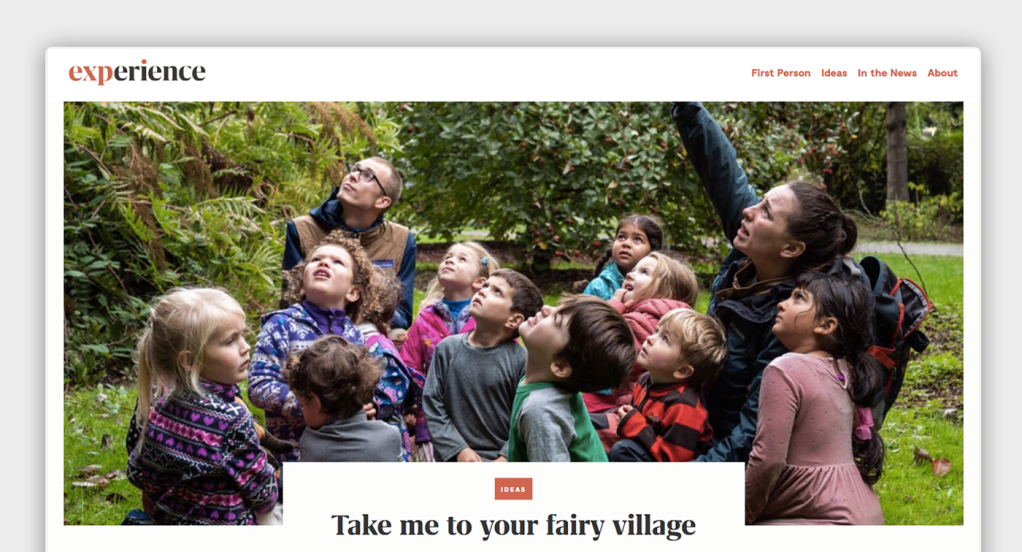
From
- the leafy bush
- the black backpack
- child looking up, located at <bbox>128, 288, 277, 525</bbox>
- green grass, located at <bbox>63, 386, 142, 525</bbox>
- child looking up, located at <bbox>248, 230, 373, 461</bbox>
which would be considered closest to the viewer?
child looking up, located at <bbox>128, 288, 277, 525</bbox>

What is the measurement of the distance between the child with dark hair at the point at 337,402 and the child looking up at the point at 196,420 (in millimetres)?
201

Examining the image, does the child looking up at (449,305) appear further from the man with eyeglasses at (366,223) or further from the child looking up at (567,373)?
the child looking up at (567,373)

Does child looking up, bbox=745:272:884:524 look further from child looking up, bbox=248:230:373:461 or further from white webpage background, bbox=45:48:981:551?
child looking up, bbox=248:230:373:461

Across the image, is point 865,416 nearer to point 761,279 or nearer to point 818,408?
point 818,408

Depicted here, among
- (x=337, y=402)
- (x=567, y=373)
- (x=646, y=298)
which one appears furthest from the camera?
(x=646, y=298)

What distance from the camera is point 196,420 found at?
3.13m

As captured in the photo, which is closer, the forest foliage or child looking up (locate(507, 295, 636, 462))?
child looking up (locate(507, 295, 636, 462))

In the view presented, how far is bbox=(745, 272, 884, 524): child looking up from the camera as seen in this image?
3.15 m

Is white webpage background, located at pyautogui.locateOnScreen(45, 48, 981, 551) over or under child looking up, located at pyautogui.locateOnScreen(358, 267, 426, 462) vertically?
over

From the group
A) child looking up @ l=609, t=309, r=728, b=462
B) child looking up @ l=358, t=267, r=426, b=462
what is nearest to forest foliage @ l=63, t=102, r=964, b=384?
child looking up @ l=609, t=309, r=728, b=462

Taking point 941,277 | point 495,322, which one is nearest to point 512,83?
point 495,322

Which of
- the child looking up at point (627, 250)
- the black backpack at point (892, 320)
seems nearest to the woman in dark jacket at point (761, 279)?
the black backpack at point (892, 320)

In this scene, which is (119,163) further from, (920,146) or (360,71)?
(920,146)

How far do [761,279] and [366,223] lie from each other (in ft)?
6.45
